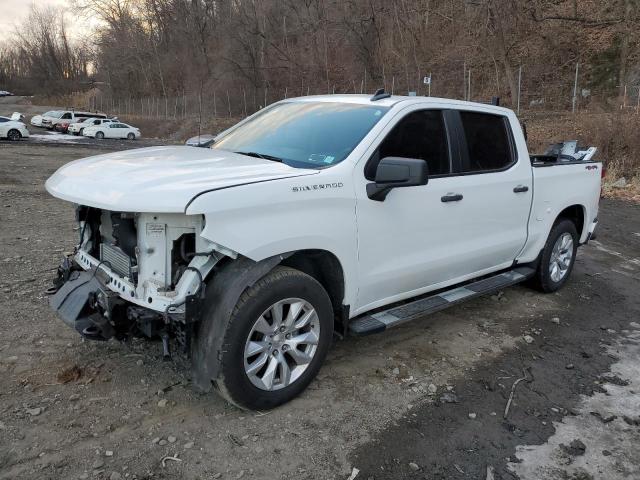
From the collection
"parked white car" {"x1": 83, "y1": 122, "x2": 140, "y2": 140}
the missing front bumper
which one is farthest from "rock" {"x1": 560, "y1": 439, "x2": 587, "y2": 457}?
"parked white car" {"x1": 83, "y1": 122, "x2": 140, "y2": 140}

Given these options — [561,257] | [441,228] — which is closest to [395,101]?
[441,228]

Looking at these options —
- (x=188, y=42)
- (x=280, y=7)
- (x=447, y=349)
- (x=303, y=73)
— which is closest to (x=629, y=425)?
(x=447, y=349)

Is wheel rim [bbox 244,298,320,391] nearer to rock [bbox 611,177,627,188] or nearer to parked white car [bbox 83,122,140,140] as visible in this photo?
rock [bbox 611,177,627,188]

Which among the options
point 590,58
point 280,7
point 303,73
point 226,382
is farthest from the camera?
point 280,7

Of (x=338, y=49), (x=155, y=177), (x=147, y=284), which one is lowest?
(x=147, y=284)

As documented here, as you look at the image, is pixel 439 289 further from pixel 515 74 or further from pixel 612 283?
pixel 515 74

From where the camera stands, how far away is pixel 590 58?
25641mm

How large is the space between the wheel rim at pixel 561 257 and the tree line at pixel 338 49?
1692cm

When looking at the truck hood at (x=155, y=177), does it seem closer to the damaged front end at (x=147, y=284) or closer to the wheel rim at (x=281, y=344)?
the damaged front end at (x=147, y=284)

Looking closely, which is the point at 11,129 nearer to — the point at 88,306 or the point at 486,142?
the point at 88,306

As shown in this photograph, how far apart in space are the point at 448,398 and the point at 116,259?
2.34m

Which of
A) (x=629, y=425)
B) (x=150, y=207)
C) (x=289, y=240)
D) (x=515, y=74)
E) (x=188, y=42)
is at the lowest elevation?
(x=629, y=425)

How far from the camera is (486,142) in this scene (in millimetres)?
4680

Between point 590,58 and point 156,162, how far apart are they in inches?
1082
